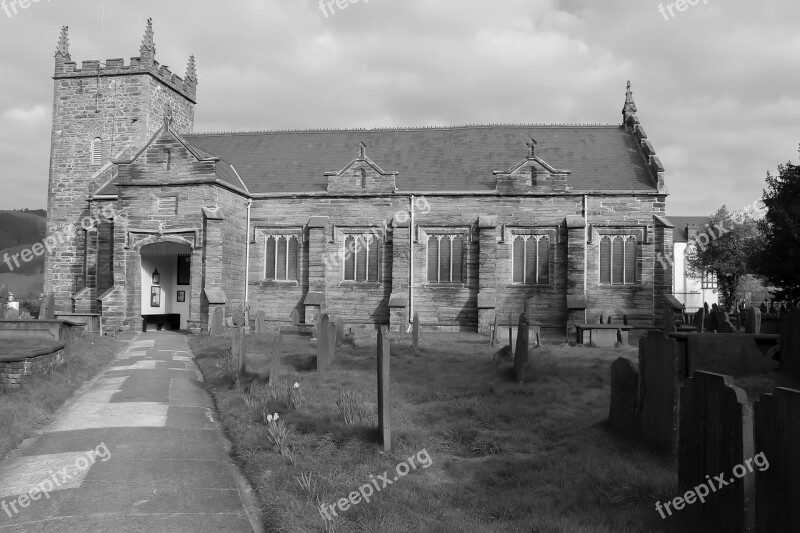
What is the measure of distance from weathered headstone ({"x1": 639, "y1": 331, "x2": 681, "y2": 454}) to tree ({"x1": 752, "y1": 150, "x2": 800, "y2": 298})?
85.6ft

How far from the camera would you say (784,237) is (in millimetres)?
30875

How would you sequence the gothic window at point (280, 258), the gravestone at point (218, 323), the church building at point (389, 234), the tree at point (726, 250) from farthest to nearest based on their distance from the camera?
1. the tree at point (726, 250)
2. the gothic window at point (280, 258)
3. the church building at point (389, 234)
4. the gravestone at point (218, 323)

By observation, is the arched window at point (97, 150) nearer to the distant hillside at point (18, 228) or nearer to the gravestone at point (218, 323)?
the gravestone at point (218, 323)

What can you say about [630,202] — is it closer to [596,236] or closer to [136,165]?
[596,236]

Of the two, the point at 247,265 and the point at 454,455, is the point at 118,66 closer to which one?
the point at 247,265

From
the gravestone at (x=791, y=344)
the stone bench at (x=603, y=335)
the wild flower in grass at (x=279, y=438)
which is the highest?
the gravestone at (x=791, y=344)

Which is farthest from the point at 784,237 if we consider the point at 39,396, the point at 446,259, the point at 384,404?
A: the point at 39,396

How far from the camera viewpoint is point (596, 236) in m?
29.3
